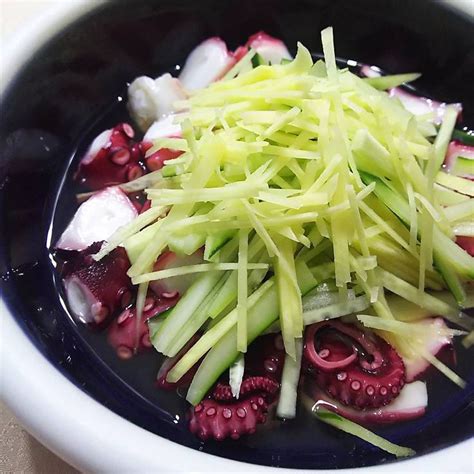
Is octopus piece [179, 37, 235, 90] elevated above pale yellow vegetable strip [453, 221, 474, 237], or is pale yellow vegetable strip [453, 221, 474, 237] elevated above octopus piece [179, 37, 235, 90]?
pale yellow vegetable strip [453, 221, 474, 237]

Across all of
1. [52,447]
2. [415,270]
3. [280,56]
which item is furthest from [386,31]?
[52,447]

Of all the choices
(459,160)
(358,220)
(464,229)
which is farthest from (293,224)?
(459,160)

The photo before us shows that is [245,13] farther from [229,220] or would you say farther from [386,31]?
[229,220]

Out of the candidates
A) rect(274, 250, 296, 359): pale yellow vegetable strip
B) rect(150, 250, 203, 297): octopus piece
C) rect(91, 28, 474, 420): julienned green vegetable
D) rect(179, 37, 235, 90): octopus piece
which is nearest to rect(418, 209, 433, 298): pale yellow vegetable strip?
rect(91, 28, 474, 420): julienned green vegetable

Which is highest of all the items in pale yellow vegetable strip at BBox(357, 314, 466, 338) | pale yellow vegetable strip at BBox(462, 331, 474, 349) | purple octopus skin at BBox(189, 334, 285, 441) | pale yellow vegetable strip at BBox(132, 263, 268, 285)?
pale yellow vegetable strip at BBox(357, 314, 466, 338)

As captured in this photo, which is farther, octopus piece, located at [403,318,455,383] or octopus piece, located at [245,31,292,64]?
octopus piece, located at [245,31,292,64]

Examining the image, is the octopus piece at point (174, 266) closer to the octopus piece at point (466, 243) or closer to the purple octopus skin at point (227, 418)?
the purple octopus skin at point (227, 418)

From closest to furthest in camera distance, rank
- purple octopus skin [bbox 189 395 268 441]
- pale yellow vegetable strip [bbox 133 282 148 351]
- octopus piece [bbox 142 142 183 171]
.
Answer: purple octopus skin [bbox 189 395 268 441]
pale yellow vegetable strip [bbox 133 282 148 351]
octopus piece [bbox 142 142 183 171]

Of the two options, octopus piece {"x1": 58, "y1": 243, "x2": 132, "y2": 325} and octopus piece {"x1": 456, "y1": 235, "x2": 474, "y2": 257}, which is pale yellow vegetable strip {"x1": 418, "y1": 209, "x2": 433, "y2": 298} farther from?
octopus piece {"x1": 58, "y1": 243, "x2": 132, "y2": 325}
